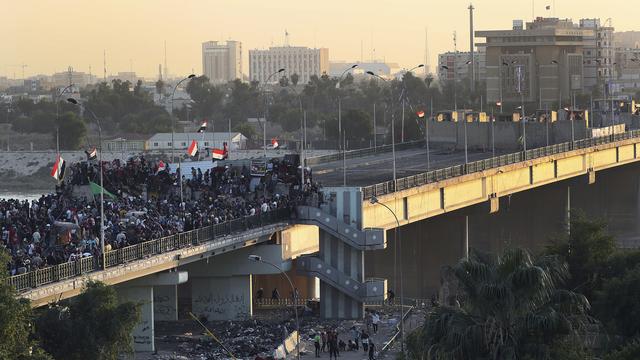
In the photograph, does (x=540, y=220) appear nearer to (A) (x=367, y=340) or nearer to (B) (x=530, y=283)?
(A) (x=367, y=340)

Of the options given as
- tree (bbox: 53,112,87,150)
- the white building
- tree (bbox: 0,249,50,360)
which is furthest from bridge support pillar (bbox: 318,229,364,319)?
tree (bbox: 53,112,87,150)

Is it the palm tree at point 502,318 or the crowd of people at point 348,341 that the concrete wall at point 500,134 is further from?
the palm tree at point 502,318

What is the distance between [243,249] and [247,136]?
13099 centimetres

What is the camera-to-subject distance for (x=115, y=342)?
41.3 m

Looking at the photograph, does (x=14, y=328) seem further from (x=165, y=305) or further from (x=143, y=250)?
(x=165, y=305)

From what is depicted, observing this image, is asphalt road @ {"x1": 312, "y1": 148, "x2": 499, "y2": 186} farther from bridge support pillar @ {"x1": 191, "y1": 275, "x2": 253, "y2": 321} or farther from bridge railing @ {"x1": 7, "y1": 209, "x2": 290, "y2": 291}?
bridge railing @ {"x1": 7, "y1": 209, "x2": 290, "y2": 291}

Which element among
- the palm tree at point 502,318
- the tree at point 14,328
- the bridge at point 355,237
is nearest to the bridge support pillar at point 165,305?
the bridge at point 355,237

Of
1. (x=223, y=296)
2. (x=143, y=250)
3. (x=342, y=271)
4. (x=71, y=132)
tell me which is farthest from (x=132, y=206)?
(x=71, y=132)

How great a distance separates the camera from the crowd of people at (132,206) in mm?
48022

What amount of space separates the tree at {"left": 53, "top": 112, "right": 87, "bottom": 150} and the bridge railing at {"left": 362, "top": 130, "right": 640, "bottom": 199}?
76.0 meters

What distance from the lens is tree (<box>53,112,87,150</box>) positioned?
17138 cm

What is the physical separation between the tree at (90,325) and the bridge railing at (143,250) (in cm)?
116

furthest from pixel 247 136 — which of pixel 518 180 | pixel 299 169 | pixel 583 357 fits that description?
pixel 583 357

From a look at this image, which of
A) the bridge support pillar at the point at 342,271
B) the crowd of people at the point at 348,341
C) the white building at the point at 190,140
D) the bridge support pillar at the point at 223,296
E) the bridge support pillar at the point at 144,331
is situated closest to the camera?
the bridge support pillar at the point at 144,331
